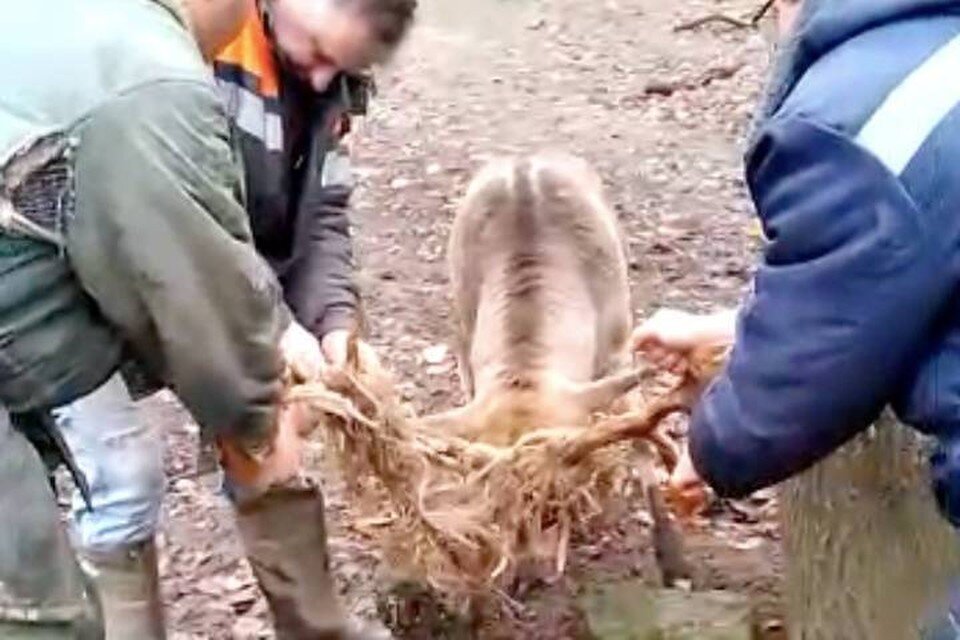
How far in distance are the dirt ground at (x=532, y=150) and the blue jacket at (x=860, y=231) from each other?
2.36m

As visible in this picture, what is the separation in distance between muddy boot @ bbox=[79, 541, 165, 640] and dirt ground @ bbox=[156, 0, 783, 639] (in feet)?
2.15

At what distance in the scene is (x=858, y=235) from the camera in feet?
8.98

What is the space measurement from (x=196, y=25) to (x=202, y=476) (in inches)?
112

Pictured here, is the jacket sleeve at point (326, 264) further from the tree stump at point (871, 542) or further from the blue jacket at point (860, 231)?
the blue jacket at point (860, 231)

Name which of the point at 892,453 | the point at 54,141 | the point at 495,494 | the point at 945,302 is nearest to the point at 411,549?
the point at 495,494

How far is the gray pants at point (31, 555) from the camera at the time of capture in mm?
3383

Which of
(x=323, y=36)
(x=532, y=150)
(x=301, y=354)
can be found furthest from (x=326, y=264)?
(x=532, y=150)

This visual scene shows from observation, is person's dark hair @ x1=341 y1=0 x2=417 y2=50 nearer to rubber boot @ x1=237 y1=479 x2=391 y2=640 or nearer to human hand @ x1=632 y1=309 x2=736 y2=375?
human hand @ x1=632 y1=309 x2=736 y2=375

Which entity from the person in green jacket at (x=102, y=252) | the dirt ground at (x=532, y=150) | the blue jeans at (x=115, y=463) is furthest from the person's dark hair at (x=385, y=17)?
the dirt ground at (x=532, y=150)

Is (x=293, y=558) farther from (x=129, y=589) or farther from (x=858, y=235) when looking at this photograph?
(x=858, y=235)

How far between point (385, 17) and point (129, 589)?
4.87 ft

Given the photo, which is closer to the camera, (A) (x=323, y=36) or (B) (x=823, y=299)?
(B) (x=823, y=299)

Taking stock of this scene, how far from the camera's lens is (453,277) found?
6758mm

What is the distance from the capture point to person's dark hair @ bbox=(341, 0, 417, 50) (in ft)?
13.5
